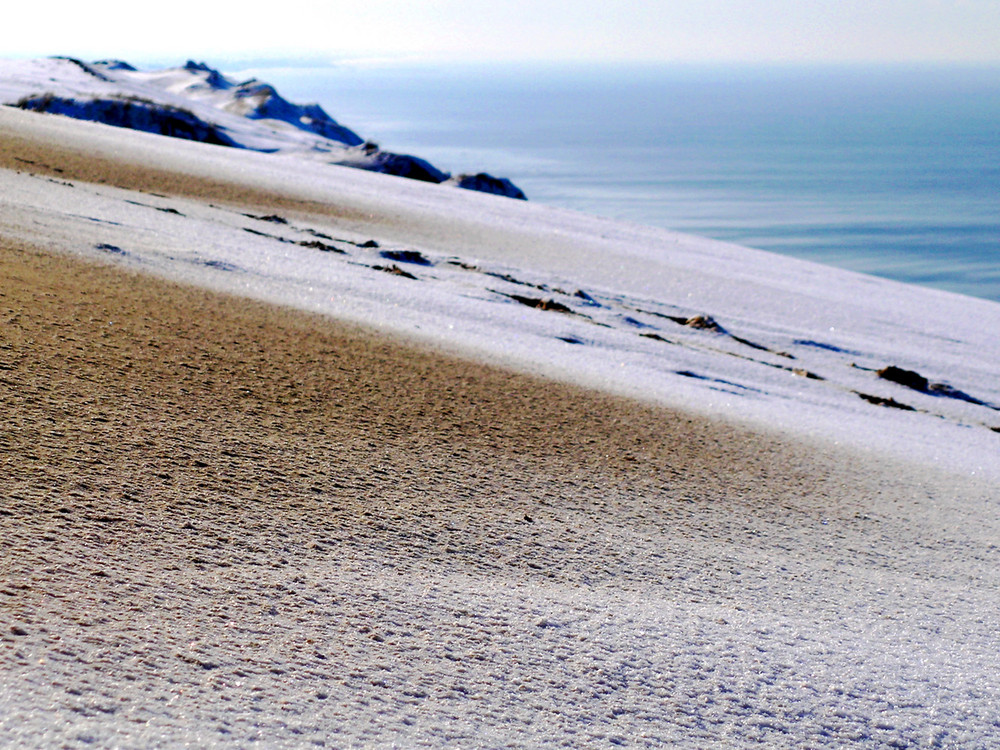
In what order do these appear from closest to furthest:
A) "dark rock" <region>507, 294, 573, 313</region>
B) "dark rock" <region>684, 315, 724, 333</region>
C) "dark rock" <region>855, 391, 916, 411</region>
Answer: "dark rock" <region>855, 391, 916, 411</region> < "dark rock" <region>507, 294, 573, 313</region> < "dark rock" <region>684, 315, 724, 333</region>

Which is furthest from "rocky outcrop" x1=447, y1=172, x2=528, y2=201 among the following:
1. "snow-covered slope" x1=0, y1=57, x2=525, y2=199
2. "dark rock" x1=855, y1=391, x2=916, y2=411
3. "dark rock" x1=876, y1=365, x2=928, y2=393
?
"dark rock" x1=855, y1=391, x2=916, y2=411

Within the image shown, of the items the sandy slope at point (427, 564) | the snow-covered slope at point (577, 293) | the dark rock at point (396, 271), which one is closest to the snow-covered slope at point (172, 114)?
the snow-covered slope at point (577, 293)

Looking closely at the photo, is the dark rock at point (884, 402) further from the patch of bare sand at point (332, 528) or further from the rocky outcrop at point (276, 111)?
the rocky outcrop at point (276, 111)

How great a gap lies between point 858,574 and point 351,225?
27.1ft

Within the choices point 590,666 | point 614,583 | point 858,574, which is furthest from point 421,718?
point 858,574

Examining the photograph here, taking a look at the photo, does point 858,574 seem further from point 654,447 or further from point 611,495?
point 654,447

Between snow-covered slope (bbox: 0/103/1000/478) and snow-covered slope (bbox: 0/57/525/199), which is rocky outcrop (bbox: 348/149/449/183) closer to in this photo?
snow-covered slope (bbox: 0/57/525/199)

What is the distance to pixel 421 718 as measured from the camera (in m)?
1.88

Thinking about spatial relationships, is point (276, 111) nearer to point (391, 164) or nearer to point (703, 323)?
point (391, 164)

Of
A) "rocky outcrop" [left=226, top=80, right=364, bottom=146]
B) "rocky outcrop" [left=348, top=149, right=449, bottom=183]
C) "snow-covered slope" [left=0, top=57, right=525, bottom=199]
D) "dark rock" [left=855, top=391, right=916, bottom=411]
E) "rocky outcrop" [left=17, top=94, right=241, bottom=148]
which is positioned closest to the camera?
"dark rock" [left=855, top=391, right=916, bottom=411]

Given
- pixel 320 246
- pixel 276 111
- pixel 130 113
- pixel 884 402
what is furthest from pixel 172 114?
pixel 884 402

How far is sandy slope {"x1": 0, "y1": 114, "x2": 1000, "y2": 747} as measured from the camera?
6.23 feet

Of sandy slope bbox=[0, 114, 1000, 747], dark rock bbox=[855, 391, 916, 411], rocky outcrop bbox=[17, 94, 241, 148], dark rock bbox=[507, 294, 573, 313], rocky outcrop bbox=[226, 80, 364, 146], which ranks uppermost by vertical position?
rocky outcrop bbox=[226, 80, 364, 146]

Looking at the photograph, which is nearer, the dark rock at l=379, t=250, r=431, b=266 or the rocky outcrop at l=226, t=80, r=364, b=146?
the dark rock at l=379, t=250, r=431, b=266
